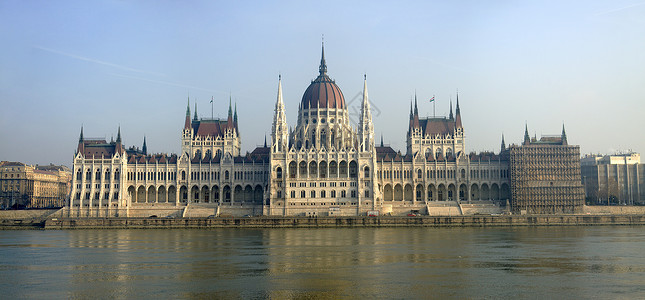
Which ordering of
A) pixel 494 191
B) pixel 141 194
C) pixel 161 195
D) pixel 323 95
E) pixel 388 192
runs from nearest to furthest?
1. pixel 494 191
2. pixel 388 192
3. pixel 161 195
4. pixel 141 194
5. pixel 323 95

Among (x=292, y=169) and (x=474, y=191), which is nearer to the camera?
(x=292, y=169)

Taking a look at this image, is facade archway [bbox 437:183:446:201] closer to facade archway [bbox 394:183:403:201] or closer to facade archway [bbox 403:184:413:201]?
facade archway [bbox 403:184:413:201]

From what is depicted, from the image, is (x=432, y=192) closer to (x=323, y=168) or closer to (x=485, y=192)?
(x=485, y=192)

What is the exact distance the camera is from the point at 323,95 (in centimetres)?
16275

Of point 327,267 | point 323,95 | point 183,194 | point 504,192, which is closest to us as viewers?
point 327,267

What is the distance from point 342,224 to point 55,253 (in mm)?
61185

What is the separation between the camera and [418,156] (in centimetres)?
15412

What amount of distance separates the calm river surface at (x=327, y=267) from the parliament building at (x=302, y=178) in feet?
154

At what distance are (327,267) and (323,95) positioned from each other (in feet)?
332

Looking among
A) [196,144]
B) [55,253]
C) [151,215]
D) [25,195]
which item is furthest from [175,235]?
[25,195]

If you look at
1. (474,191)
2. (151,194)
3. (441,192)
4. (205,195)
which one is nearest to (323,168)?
(441,192)

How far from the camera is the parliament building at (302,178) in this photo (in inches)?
5714

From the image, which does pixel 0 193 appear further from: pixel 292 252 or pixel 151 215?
pixel 292 252

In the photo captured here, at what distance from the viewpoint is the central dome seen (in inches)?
6378
